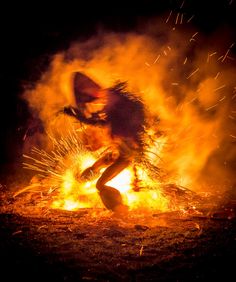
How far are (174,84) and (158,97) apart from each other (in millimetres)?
629

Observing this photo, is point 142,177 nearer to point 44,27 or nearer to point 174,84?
point 174,84

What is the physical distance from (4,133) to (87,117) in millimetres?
4144

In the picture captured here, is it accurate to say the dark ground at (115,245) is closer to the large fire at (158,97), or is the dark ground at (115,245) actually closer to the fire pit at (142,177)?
the fire pit at (142,177)

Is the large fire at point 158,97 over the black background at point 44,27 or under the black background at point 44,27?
under

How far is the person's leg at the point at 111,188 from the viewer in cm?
557

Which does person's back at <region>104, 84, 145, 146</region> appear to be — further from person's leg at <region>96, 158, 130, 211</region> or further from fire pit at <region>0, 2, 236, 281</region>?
person's leg at <region>96, 158, 130, 211</region>

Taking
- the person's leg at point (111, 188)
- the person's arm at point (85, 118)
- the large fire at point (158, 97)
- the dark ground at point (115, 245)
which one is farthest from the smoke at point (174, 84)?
the dark ground at point (115, 245)

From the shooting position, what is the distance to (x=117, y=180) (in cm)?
633

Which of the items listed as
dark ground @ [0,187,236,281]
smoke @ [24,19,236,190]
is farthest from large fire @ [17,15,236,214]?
dark ground @ [0,187,236,281]

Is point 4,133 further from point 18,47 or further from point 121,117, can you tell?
point 121,117

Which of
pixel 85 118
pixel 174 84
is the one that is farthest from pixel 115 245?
pixel 174 84

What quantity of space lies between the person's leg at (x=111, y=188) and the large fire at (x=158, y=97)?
20.9 inches

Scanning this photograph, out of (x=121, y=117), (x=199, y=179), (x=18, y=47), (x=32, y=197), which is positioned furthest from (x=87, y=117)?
(x=18, y=47)

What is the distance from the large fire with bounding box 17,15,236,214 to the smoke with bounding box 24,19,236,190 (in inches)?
1.0
